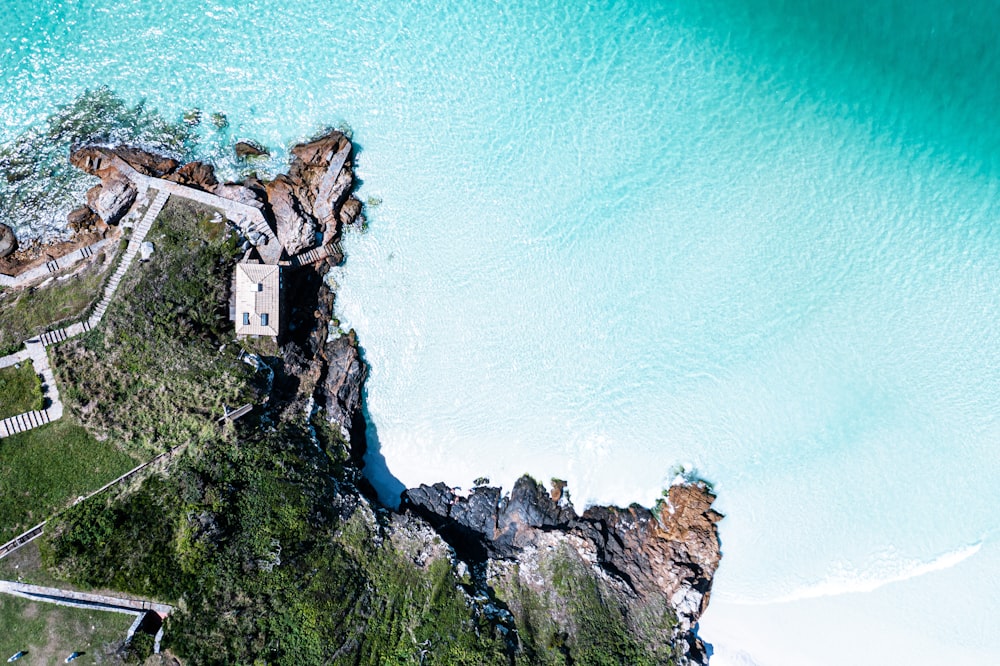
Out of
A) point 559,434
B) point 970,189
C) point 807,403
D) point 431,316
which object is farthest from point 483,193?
point 970,189

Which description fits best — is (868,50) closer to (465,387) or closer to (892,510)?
(892,510)

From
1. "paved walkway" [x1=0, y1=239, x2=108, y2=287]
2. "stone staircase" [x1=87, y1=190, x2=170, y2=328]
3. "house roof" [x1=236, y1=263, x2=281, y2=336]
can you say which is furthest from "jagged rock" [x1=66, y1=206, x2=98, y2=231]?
"house roof" [x1=236, y1=263, x2=281, y2=336]

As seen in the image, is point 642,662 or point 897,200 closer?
point 642,662

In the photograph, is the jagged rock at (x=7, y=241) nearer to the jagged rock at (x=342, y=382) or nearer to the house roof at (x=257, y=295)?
the house roof at (x=257, y=295)

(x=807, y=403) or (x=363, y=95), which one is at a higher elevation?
(x=363, y=95)

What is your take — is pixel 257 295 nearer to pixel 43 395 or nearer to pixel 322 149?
pixel 322 149

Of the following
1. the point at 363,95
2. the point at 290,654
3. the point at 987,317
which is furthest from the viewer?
the point at 987,317

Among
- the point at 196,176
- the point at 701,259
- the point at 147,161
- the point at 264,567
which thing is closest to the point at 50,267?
the point at 147,161
